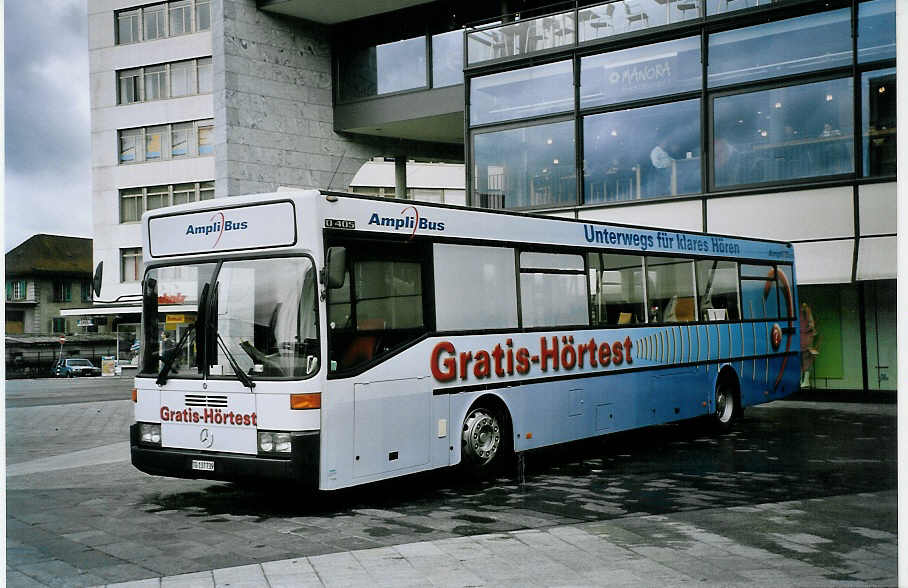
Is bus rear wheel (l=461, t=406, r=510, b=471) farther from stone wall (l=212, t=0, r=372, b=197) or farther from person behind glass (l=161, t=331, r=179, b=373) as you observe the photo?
stone wall (l=212, t=0, r=372, b=197)

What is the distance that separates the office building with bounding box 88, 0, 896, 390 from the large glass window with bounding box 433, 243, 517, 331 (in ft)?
12.6

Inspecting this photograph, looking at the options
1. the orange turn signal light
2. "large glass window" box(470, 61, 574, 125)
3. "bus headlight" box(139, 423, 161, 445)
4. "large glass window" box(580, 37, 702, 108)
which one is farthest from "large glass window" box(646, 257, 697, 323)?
"large glass window" box(470, 61, 574, 125)

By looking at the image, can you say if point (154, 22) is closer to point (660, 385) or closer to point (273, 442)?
point (660, 385)

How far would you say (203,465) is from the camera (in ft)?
29.1

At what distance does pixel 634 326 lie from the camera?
42.1 feet

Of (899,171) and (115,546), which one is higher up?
(899,171)

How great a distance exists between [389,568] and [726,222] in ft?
49.7

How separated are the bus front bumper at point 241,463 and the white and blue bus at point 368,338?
15 mm

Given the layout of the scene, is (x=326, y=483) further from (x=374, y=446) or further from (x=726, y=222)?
(x=726, y=222)

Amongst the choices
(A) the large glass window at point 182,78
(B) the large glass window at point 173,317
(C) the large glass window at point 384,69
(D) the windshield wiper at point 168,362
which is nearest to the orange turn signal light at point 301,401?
(B) the large glass window at point 173,317

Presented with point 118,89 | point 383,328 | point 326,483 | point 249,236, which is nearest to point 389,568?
point 326,483

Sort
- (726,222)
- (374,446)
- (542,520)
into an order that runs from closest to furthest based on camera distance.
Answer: (542,520), (374,446), (726,222)

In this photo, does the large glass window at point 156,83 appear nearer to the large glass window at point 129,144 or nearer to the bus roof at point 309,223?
the large glass window at point 129,144

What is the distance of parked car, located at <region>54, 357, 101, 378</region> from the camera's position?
5059cm
